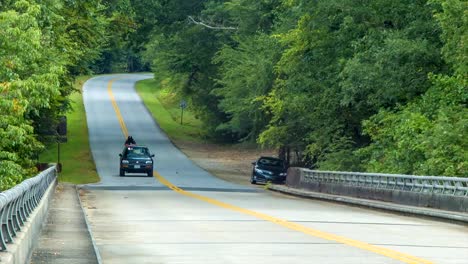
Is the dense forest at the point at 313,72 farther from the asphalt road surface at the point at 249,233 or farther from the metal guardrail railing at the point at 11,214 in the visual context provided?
the metal guardrail railing at the point at 11,214

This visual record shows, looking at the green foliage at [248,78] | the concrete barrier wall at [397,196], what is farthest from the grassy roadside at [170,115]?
the concrete barrier wall at [397,196]

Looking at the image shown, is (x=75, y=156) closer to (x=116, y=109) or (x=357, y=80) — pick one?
(x=357, y=80)

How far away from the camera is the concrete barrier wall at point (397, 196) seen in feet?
90.0

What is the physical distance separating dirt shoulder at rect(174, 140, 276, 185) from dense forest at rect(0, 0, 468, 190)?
276 centimetres

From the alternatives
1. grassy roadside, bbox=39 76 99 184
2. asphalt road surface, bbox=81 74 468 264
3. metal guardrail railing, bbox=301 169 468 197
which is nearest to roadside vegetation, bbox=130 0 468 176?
metal guardrail railing, bbox=301 169 468 197

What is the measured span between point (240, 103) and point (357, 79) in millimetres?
25270

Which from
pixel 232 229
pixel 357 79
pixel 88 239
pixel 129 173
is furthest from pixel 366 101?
pixel 88 239

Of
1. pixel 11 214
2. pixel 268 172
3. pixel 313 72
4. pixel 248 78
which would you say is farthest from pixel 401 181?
pixel 248 78

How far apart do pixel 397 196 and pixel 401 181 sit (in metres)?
0.77

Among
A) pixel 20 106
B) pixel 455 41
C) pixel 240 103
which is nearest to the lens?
pixel 20 106

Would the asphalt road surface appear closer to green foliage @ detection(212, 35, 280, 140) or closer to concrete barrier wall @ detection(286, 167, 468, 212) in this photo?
concrete barrier wall @ detection(286, 167, 468, 212)

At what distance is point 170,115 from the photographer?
108m

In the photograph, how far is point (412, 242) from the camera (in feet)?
63.5

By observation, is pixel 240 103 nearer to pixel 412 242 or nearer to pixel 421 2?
pixel 421 2
